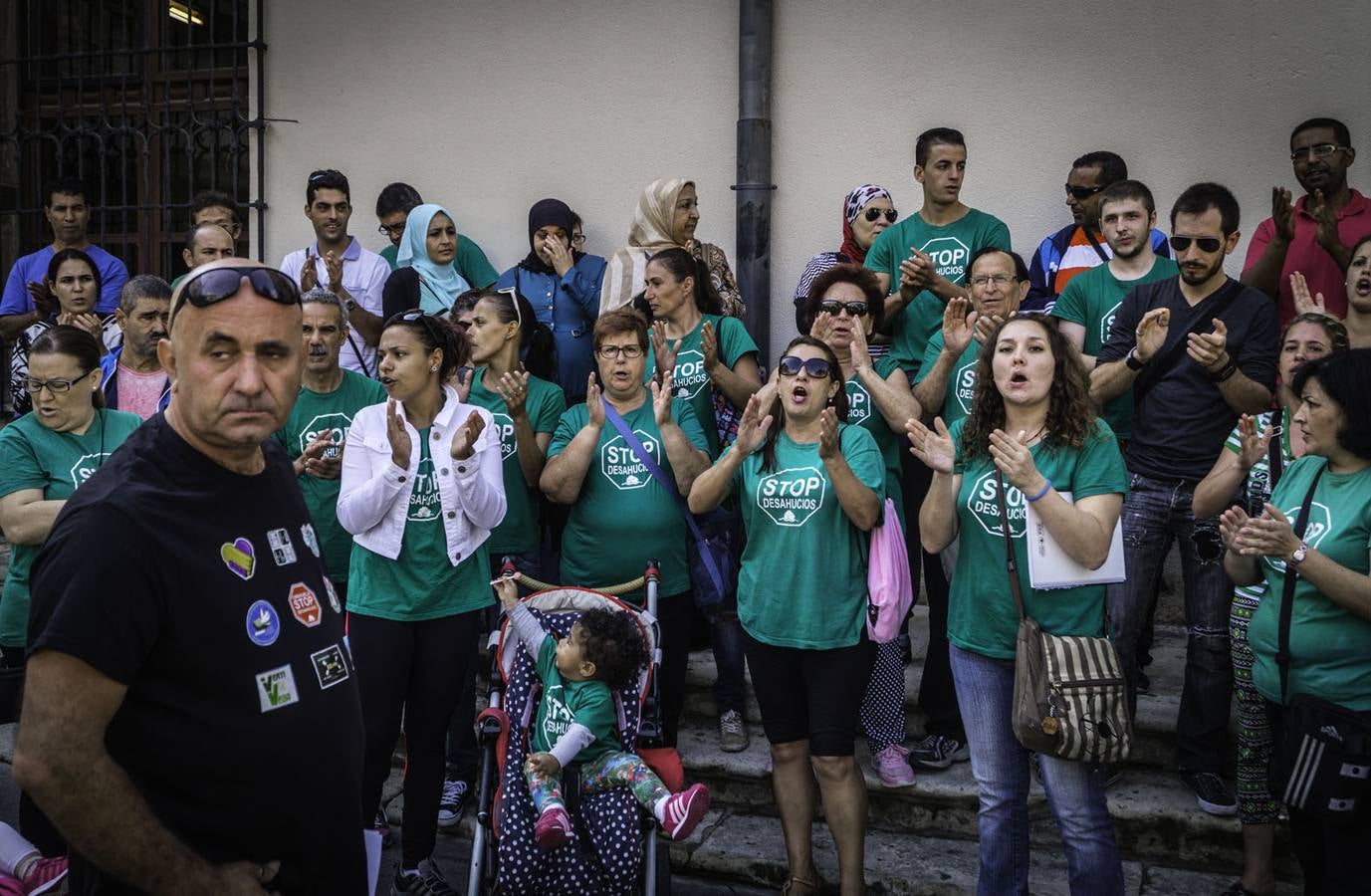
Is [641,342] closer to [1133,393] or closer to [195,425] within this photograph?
[1133,393]

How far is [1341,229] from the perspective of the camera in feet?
16.5

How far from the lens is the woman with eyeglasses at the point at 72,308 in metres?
5.82

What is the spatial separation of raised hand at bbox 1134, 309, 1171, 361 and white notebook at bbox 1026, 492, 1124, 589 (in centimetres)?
108

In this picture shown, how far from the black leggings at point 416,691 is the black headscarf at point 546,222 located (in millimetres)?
2292

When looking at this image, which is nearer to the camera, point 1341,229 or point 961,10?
point 1341,229

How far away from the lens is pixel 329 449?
177 inches

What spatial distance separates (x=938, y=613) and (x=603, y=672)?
1.58 m

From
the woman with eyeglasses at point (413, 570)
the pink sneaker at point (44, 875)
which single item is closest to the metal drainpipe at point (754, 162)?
the woman with eyeglasses at point (413, 570)

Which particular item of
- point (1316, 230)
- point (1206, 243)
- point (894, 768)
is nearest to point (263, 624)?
point (894, 768)

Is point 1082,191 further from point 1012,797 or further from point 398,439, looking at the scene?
point 398,439

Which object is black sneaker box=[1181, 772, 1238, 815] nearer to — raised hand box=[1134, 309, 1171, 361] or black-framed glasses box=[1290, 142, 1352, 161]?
raised hand box=[1134, 309, 1171, 361]

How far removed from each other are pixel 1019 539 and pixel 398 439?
2116mm

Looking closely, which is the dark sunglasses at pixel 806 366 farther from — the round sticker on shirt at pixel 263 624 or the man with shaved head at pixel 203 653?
the round sticker on shirt at pixel 263 624

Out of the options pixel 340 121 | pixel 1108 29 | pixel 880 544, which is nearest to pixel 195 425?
pixel 880 544
